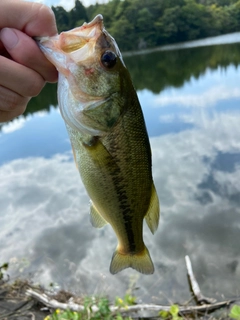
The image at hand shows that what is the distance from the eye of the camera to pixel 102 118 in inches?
74.2

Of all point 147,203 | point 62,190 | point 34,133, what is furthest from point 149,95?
point 147,203

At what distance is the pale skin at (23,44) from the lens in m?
1.69

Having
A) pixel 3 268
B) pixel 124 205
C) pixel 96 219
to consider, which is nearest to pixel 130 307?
pixel 96 219

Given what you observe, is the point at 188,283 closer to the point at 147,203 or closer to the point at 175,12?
the point at 147,203

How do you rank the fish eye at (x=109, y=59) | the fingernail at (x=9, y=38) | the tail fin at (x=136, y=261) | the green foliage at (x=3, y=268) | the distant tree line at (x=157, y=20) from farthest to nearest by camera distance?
1. the distant tree line at (x=157, y=20)
2. the green foliage at (x=3, y=268)
3. the tail fin at (x=136, y=261)
4. the fish eye at (x=109, y=59)
5. the fingernail at (x=9, y=38)

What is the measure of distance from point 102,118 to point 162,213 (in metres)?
6.19

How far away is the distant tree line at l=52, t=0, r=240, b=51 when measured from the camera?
58062 mm

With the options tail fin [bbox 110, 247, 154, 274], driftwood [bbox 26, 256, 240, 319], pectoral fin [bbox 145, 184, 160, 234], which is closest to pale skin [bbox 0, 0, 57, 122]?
pectoral fin [bbox 145, 184, 160, 234]

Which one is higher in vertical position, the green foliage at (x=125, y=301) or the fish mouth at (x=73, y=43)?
the fish mouth at (x=73, y=43)

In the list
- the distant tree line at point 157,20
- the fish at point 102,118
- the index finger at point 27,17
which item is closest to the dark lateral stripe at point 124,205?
the fish at point 102,118

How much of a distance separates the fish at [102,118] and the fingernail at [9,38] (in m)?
0.12

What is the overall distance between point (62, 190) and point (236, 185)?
15.3ft

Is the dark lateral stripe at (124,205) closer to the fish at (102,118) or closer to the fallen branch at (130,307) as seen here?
the fish at (102,118)

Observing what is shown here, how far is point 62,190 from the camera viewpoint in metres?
9.56
